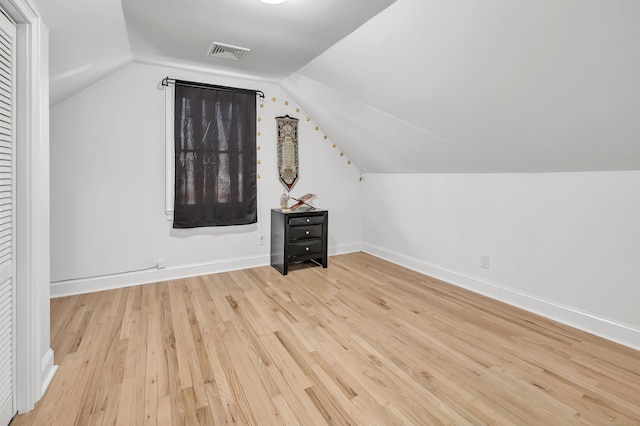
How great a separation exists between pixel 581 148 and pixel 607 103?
0.48 m

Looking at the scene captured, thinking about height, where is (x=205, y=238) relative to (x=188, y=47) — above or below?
below

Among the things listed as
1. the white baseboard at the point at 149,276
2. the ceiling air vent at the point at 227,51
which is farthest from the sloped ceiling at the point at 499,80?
the white baseboard at the point at 149,276

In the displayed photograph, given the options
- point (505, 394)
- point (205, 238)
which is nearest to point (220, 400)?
point (505, 394)

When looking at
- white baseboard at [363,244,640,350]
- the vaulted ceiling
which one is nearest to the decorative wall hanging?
the vaulted ceiling

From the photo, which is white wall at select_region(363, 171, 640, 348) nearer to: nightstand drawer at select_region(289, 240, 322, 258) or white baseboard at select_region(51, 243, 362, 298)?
nightstand drawer at select_region(289, 240, 322, 258)

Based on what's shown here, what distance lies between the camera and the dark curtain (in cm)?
362

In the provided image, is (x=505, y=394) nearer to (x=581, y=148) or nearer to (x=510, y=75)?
(x=581, y=148)

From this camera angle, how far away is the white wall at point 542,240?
7.77 ft

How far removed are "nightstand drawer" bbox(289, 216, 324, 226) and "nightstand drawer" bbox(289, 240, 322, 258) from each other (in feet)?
0.77

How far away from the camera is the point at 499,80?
219cm

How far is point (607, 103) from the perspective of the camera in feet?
6.34

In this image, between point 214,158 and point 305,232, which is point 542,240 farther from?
point 214,158

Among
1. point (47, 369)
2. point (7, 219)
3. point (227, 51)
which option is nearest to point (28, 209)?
point (7, 219)

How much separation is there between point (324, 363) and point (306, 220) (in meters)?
2.14
